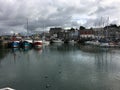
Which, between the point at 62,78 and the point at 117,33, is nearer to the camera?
the point at 62,78

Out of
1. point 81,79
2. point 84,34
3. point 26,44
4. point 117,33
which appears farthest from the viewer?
point 84,34

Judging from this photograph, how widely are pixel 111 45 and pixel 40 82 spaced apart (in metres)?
67.5

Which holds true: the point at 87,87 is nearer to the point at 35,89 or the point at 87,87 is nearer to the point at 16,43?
the point at 35,89

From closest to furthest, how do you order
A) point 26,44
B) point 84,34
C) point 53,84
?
point 53,84, point 26,44, point 84,34

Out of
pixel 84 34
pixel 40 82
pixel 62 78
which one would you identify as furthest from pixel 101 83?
pixel 84 34

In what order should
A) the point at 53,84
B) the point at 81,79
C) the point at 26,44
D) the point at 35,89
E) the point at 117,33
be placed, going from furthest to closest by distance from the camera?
the point at 117,33
the point at 26,44
the point at 81,79
the point at 53,84
the point at 35,89

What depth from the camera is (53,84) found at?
20.4 metres

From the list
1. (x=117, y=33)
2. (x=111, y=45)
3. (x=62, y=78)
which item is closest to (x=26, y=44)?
(x=111, y=45)

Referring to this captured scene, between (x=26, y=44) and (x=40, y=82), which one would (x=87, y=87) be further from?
(x=26, y=44)

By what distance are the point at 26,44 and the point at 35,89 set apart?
6413cm

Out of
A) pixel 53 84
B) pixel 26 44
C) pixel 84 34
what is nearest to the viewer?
pixel 53 84

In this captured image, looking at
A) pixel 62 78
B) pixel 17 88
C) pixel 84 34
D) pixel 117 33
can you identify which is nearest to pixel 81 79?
pixel 62 78

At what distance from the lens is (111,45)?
83625 mm

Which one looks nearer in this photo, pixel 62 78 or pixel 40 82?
pixel 40 82
